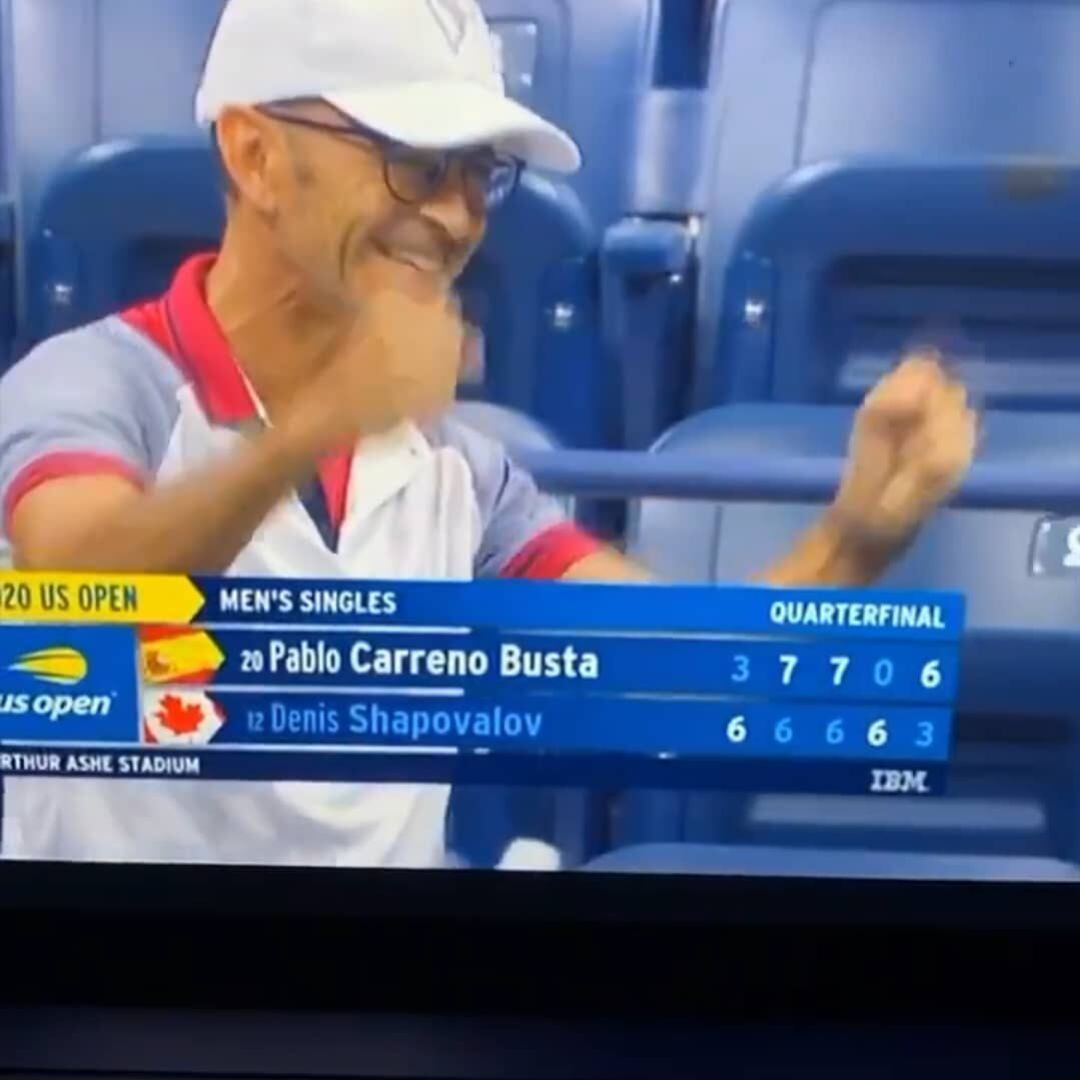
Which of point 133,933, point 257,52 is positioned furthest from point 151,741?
point 257,52

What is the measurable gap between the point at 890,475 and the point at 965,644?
0.10 m

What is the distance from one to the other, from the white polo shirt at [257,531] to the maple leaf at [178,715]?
0.03 meters

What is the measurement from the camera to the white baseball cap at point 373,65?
999mm

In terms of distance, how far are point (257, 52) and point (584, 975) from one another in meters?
0.52

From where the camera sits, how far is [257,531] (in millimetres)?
1042

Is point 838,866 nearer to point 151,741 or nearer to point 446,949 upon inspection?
point 446,949

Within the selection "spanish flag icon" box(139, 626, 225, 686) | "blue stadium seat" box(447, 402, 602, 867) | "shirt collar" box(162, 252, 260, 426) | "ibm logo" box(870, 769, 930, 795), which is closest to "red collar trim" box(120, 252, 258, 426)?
"shirt collar" box(162, 252, 260, 426)

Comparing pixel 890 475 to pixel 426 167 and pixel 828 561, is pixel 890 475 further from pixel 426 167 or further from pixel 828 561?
pixel 426 167

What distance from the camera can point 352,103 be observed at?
1.00 meters

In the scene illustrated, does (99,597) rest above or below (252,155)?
below

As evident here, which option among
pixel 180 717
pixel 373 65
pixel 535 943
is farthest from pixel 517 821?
pixel 373 65

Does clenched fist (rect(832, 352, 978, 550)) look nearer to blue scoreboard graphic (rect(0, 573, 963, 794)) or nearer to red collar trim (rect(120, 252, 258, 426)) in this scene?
blue scoreboard graphic (rect(0, 573, 963, 794))

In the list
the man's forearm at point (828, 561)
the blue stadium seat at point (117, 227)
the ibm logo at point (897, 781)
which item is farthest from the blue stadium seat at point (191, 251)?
the ibm logo at point (897, 781)

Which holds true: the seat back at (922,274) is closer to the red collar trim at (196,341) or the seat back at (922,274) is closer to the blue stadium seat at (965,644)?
the blue stadium seat at (965,644)
